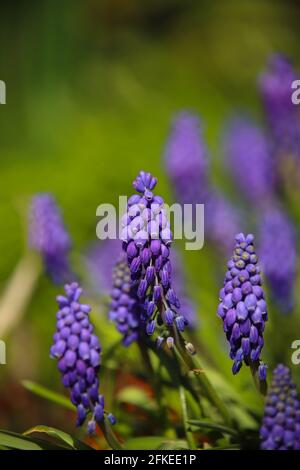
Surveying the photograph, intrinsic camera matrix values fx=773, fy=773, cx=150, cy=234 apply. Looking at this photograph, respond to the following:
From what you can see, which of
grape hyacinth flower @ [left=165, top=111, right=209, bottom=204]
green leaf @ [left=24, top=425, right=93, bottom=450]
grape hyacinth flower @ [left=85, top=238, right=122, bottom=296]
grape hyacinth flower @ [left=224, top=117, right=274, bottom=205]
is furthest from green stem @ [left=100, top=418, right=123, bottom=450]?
grape hyacinth flower @ [left=224, top=117, right=274, bottom=205]

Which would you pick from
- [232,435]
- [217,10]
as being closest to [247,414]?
[232,435]

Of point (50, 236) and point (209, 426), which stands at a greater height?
point (50, 236)

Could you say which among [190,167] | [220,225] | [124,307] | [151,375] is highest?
[190,167]

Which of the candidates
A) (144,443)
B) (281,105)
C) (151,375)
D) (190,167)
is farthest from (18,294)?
(281,105)

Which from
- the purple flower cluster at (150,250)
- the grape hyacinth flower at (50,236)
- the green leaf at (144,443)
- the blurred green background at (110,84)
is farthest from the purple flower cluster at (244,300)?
the blurred green background at (110,84)

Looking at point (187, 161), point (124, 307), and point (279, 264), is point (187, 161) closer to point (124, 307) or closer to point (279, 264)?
point (279, 264)

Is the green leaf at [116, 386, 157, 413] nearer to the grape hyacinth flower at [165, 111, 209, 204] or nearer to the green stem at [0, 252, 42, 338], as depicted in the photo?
the green stem at [0, 252, 42, 338]
